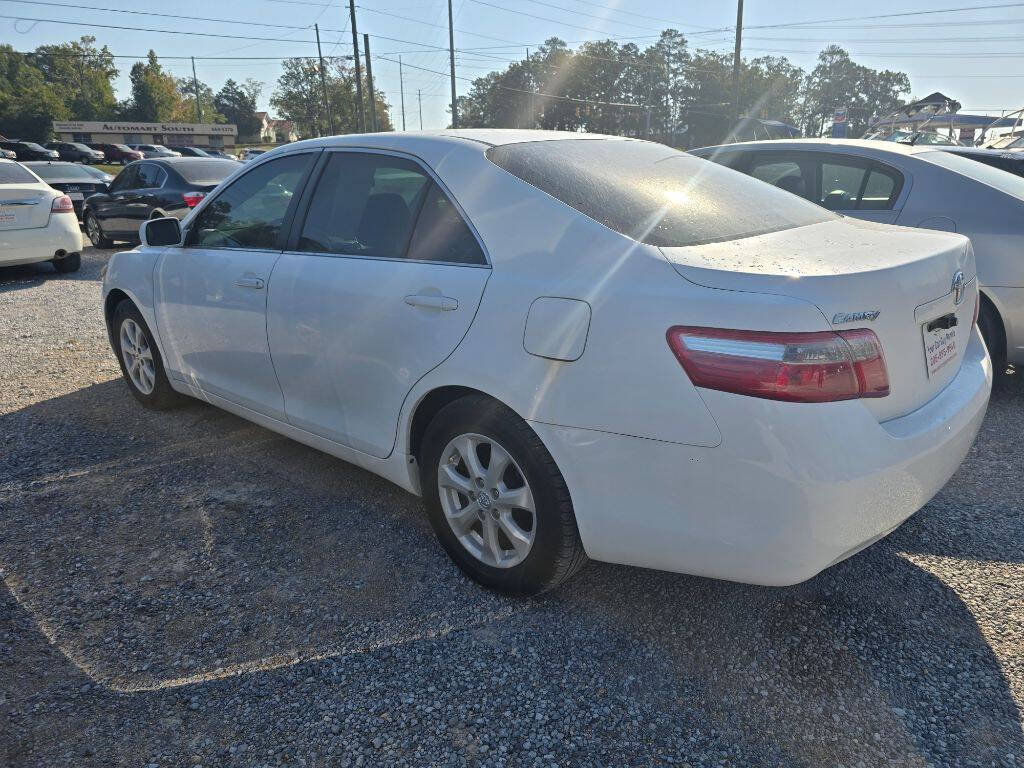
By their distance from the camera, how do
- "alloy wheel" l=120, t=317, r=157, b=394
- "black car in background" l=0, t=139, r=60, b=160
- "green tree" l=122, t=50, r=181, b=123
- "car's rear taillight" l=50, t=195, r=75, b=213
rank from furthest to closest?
1. "green tree" l=122, t=50, r=181, b=123
2. "black car in background" l=0, t=139, r=60, b=160
3. "car's rear taillight" l=50, t=195, r=75, b=213
4. "alloy wheel" l=120, t=317, r=157, b=394

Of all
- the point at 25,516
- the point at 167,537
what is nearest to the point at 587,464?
the point at 167,537

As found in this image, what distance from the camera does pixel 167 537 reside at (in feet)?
10.3

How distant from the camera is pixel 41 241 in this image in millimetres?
9250

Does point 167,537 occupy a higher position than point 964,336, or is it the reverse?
point 964,336

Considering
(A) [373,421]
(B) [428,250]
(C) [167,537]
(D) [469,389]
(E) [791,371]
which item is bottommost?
(C) [167,537]

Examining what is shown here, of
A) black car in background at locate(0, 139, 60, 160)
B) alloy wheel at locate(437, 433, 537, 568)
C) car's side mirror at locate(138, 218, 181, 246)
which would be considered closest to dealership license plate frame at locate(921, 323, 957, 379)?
alloy wheel at locate(437, 433, 537, 568)

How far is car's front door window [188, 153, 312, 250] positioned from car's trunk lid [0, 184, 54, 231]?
21.5ft

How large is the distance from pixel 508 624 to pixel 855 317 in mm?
1477

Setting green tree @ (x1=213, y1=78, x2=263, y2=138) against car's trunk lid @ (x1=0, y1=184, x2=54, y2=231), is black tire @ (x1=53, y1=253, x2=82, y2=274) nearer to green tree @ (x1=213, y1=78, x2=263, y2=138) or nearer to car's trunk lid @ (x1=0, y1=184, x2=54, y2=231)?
car's trunk lid @ (x1=0, y1=184, x2=54, y2=231)

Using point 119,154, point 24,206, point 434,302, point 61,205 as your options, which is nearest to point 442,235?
point 434,302

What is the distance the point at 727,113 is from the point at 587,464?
84.5m

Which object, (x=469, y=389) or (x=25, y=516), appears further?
(x=25, y=516)

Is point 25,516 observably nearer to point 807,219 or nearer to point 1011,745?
point 807,219

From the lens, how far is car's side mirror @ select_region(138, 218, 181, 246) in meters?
4.03
